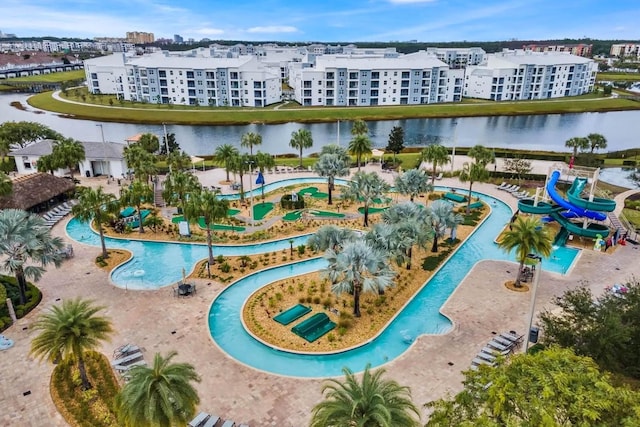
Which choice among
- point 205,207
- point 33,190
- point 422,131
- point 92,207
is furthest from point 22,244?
point 422,131

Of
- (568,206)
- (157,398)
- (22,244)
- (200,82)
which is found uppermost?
(200,82)

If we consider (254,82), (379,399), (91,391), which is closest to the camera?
(379,399)

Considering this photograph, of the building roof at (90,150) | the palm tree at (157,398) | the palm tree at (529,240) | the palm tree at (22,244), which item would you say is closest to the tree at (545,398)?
the palm tree at (157,398)

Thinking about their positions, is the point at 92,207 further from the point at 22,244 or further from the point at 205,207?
the point at 205,207

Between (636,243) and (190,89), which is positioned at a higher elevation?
(190,89)

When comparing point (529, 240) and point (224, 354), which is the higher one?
point (529, 240)

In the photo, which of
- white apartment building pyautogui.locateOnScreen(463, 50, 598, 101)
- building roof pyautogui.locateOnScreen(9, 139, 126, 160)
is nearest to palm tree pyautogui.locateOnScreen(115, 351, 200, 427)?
building roof pyautogui.locateOnScreen(9, 139, 126, 160)

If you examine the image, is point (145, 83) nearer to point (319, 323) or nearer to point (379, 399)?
point (319, 323)

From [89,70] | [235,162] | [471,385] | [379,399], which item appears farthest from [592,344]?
[89,70]
